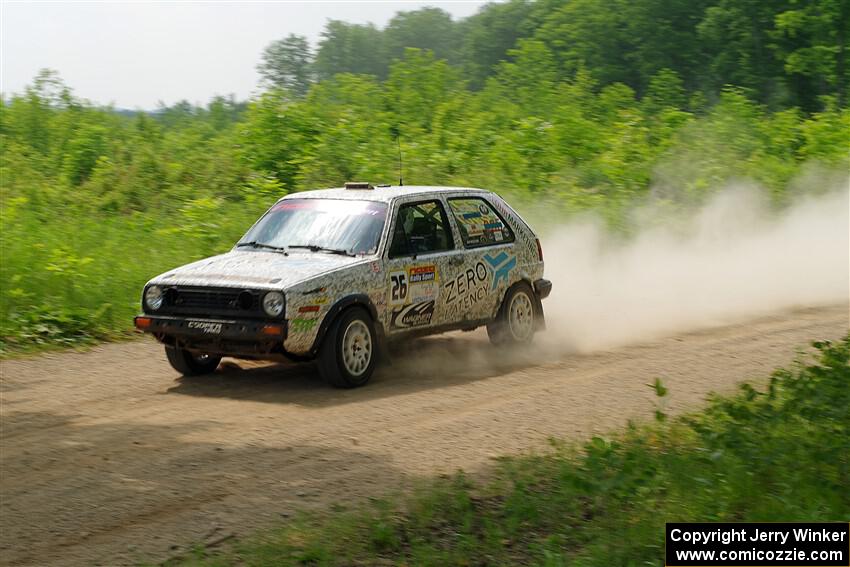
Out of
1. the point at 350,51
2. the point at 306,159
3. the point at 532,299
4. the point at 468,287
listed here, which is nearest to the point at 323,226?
the point at 468,287

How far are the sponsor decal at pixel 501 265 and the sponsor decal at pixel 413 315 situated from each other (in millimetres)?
1009

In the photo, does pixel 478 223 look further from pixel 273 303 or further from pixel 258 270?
pixel 273 303

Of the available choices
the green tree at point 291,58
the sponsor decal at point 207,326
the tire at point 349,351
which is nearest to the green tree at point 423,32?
the green tree at point 291,58

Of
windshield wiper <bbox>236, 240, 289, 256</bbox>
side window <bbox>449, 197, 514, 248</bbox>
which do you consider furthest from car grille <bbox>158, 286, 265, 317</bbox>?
side window <bbox>449, 197, 514, 248</bbox>

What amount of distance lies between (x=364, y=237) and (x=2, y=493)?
4.30 metres

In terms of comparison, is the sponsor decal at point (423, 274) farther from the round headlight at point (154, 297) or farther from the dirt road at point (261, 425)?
the round headlight at point (154, 297)

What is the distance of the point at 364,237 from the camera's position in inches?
402

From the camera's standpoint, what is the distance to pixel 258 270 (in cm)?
959

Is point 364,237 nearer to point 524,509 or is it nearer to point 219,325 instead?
point 219,325

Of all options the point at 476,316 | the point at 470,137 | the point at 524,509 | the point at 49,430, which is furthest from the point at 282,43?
the point at 524,509

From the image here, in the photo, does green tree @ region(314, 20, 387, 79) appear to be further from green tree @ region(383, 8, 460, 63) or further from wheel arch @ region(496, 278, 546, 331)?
wheel arch @ region(496, 278, 546, 331)

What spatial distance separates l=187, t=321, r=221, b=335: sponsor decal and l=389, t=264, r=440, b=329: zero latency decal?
1.64 meters

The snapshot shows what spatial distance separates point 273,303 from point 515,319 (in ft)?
11.0

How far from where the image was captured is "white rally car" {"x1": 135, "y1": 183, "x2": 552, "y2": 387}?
30.5 feet
